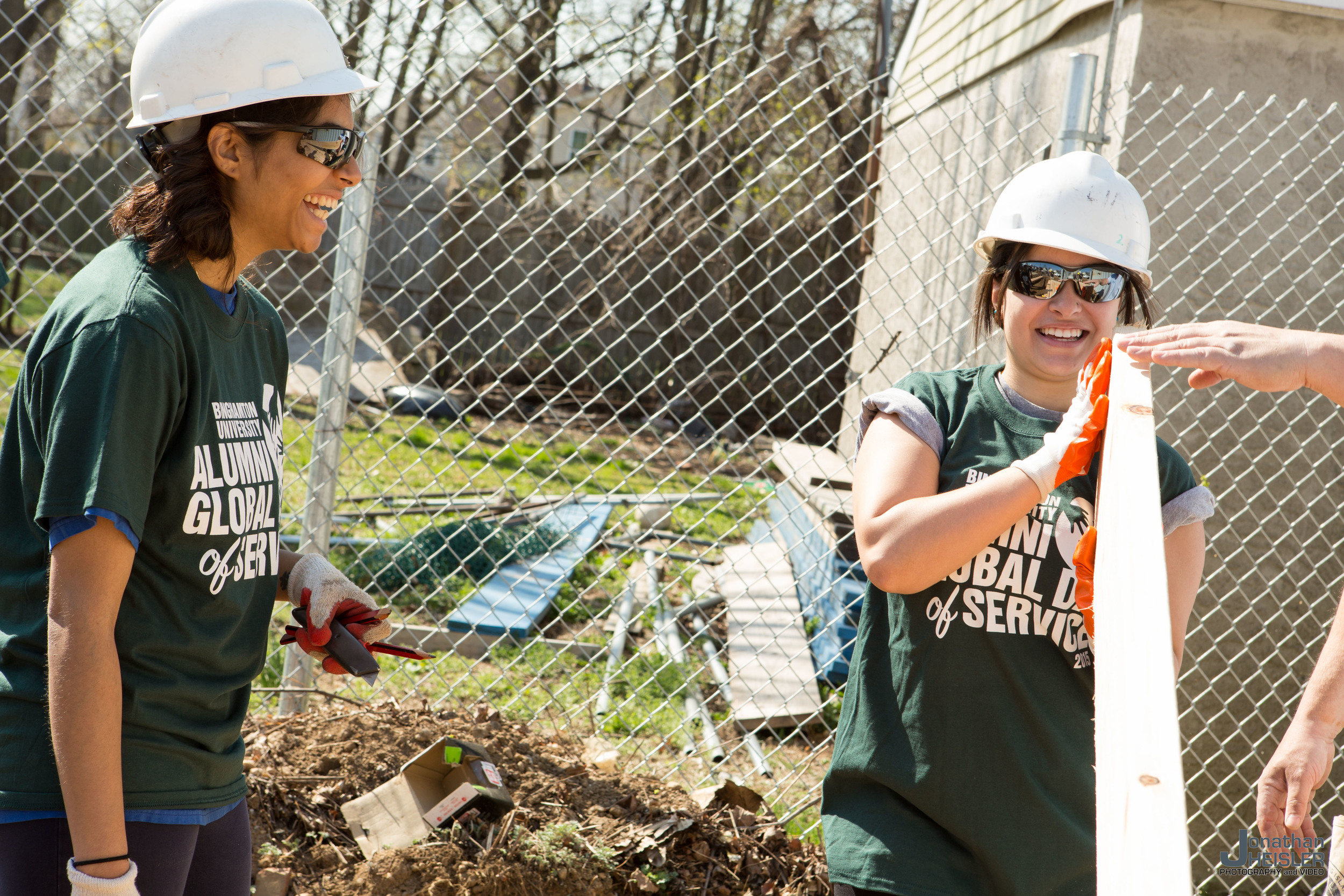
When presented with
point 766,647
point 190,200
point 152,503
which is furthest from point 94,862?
point 766,647

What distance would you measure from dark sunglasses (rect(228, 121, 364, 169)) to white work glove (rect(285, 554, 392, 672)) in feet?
2.20

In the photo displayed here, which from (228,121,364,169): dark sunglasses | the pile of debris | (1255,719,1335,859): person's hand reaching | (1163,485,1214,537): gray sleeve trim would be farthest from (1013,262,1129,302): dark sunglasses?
the pile of debris

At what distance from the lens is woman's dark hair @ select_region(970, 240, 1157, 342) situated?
1849 mm

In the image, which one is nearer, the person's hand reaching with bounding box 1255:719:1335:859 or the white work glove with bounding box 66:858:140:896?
the white work glove with bounding box 66:858:140:896

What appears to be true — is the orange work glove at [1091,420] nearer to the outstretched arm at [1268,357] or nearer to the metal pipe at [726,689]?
the outstretched arm at [1268,357]

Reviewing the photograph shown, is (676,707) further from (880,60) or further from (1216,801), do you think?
(880,60)

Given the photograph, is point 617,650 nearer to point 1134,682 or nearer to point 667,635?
point 667,635

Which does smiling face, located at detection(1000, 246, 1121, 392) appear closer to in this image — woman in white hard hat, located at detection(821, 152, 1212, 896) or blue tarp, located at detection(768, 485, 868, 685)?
woman in white hard hat, located at detection(821, 152, 1212, 896)

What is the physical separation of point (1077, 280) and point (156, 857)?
1771 millimetres

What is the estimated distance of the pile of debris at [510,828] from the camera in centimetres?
246

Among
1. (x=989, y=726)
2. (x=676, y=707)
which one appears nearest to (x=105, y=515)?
(x=989, y=726)

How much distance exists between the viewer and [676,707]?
15.0 ft

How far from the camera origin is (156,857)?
1380mm

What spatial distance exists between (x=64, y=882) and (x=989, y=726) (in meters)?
1.39
